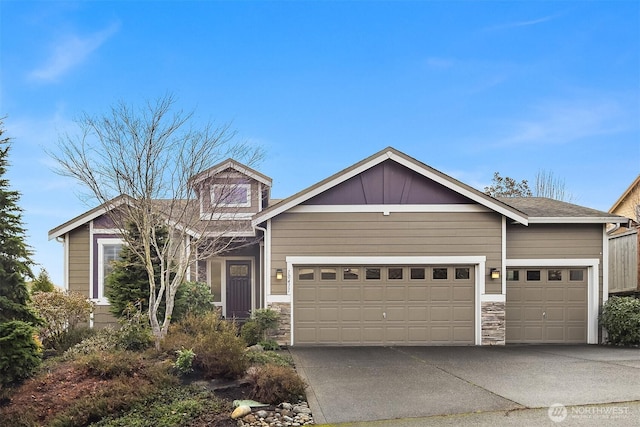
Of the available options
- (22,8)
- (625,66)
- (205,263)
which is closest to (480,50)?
(625,66)

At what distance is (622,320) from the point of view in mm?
12953

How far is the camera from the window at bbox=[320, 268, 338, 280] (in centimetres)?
1311

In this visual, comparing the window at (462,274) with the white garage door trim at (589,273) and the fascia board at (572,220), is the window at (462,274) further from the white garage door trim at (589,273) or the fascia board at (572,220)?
the fascia board at (572,220)

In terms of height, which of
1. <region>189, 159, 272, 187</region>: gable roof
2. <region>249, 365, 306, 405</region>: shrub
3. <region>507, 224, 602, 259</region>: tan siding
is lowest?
<region>249, 365, 306, 405</region>: shrub

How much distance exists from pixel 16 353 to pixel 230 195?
658cm

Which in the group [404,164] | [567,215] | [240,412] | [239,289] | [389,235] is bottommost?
[240,412]

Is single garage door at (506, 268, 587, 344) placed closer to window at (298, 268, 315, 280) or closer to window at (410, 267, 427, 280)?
window at (410, 267, 427, 280)

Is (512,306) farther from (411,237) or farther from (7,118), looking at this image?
(7,118)

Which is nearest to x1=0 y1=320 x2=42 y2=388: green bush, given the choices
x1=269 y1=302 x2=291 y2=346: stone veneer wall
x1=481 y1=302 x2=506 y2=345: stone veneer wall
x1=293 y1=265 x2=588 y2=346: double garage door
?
x1=269 y1=302 x2=291 y2=346: stone veneer wall

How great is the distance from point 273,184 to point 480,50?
25.7ft

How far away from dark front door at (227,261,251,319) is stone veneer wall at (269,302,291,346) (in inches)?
198

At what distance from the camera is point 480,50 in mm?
15508

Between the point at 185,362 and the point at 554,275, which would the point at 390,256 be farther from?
the point at 185,362

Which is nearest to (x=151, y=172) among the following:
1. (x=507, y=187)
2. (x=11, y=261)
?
(x=11, y=261)
